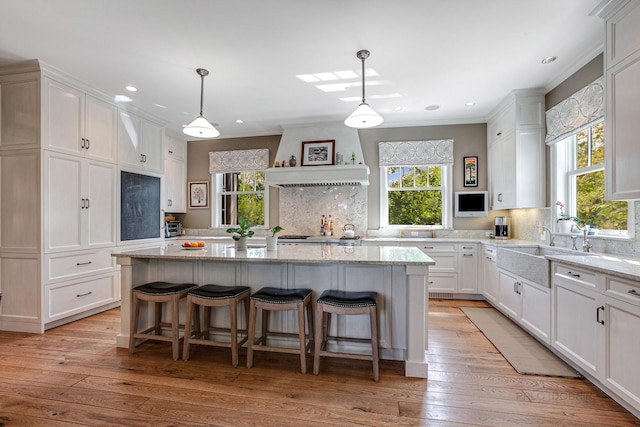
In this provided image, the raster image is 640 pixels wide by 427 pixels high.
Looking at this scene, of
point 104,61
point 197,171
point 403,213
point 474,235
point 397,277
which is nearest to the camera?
point 397,277

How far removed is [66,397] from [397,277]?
2415 millimetres

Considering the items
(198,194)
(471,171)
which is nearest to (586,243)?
(471,171)

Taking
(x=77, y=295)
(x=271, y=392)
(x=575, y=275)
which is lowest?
(x=271, y=392)

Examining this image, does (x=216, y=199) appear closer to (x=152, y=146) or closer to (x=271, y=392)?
(x=152, y=146)

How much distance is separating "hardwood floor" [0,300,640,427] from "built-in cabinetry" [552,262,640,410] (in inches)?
7.7

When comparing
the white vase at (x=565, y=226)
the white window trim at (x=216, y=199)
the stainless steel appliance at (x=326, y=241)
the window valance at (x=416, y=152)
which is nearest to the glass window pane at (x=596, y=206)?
the white vase at (x=565, y=226)

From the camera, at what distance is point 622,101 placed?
216 cm

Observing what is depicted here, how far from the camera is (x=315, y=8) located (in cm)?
229

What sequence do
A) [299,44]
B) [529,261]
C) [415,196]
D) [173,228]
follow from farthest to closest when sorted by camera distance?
1. [173,228]
2. [415,196]
3. [529,261]
4. [299,44]

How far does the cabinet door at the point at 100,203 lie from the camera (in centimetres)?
361

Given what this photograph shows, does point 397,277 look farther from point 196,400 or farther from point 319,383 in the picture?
point 196,400

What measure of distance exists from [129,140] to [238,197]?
6.84 feet

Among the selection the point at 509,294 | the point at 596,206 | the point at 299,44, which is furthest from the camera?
the point at 509,294

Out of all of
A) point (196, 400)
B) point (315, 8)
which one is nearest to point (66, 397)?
point (196, 400)
